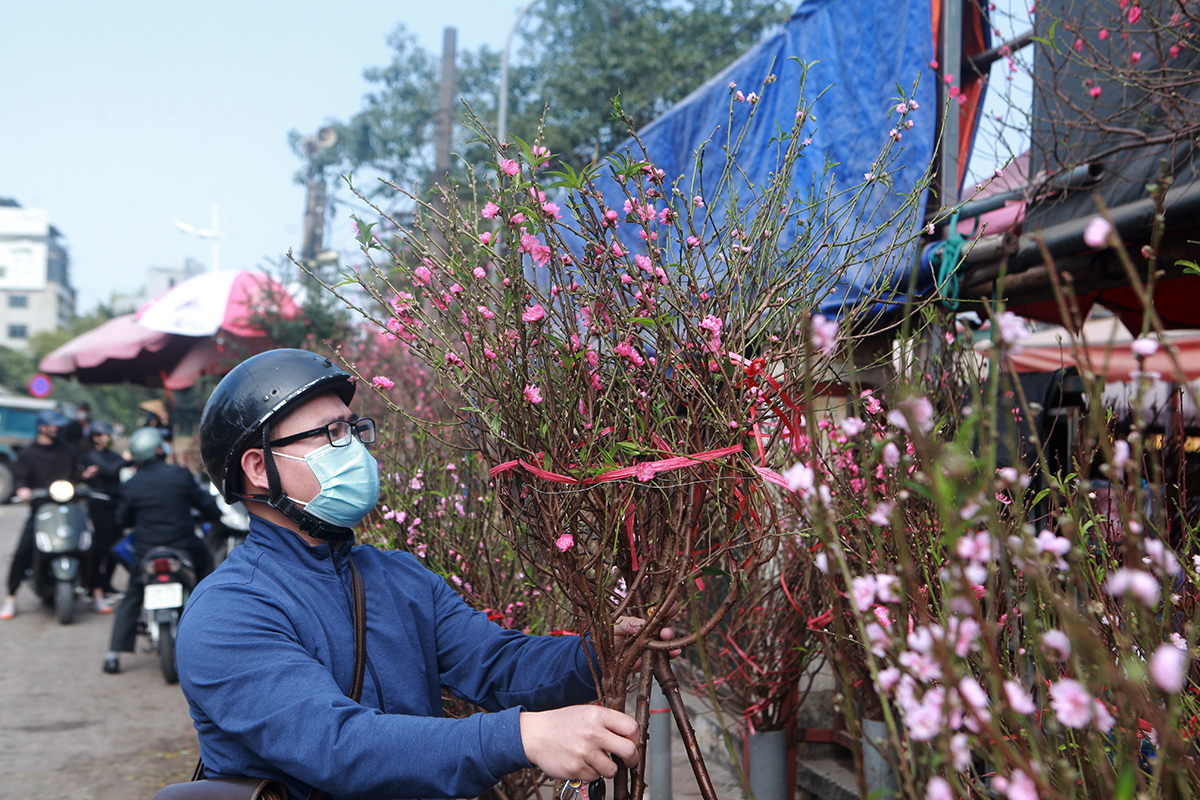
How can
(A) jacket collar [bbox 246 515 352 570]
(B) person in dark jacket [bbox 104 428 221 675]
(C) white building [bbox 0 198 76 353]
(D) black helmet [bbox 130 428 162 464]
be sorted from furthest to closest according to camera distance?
(C) white building [bbox 0 198 76 353]
(D) black helmet [bbox 130 428 162 464]
(B) person in dark jacket [bbox 104 428 221 675]
(A) jacket collar [bbox 246 515 352 570]

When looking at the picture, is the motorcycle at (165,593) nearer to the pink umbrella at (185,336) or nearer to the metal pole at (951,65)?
the pink umbrella at (185,336)

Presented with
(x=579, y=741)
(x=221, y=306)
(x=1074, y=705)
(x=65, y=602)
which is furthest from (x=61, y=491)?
(x=1074, y=705)

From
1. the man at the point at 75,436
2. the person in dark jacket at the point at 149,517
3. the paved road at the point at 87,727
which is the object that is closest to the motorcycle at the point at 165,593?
the person in dark jacket at the point at 149,517

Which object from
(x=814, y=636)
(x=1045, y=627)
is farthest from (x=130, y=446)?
(x=1045, y=627)

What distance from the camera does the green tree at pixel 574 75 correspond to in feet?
58.0

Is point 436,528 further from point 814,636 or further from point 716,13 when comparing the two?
point 716,13

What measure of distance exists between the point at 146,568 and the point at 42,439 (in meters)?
4.28

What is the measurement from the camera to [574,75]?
17906mm

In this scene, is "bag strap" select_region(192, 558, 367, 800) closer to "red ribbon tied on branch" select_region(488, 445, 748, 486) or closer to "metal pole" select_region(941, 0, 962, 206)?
"red ribbon tied on branch" select_region(488, 445, 748, 486)

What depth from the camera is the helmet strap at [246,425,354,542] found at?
7.40 feet

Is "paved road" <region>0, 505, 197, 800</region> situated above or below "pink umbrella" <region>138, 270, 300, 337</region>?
below

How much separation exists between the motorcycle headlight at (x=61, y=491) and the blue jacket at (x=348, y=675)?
7.93m

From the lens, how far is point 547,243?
1798 mm

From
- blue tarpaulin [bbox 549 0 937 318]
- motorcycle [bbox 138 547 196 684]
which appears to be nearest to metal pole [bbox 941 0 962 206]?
blue tarpaulin [bbox 549 0 937 318]
